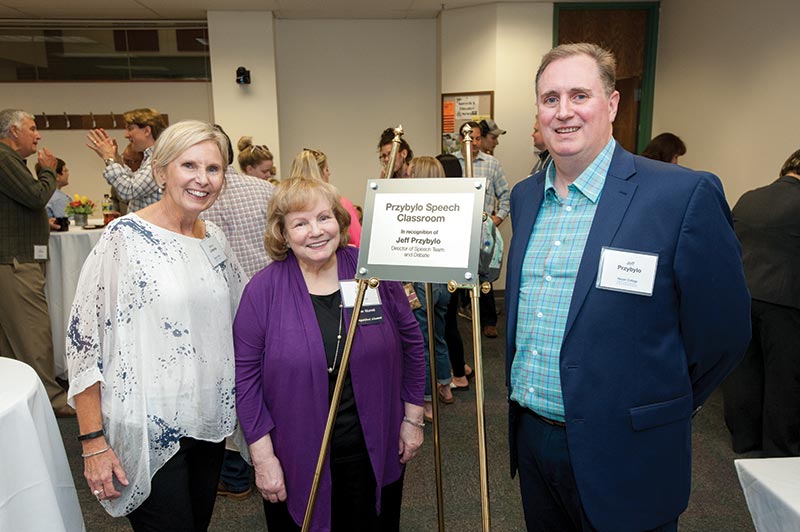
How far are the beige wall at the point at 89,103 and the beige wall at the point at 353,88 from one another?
A: 1.12 metres

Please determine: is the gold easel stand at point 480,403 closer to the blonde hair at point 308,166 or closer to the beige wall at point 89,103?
the blonde hair at point 308,166

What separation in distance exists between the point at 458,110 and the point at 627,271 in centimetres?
511

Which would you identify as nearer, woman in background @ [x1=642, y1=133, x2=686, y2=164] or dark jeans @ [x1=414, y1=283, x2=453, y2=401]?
dark jeans @ [x1=414, y1=283, x2=453, y2=401]

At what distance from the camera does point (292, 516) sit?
1.53 metres

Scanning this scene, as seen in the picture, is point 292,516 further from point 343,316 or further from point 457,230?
point 457,230

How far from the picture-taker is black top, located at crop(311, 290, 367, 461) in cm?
152

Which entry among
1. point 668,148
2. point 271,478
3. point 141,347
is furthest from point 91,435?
point 668,148

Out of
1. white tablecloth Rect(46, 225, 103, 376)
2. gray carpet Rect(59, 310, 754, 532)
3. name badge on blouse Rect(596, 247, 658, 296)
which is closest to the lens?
name badge on blouse Rect(596, 247, 658, 296)

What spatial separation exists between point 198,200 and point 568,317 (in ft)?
3.34

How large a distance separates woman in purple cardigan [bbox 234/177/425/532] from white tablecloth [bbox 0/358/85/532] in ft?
1.59

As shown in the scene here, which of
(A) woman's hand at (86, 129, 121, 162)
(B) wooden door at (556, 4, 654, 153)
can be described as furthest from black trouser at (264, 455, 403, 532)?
(B) wooden door at (556, 4, 654, 153)

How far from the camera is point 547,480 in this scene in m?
1.41

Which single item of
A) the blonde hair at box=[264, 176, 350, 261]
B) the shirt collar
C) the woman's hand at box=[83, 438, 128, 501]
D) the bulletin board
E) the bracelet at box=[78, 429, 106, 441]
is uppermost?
the bulletin board

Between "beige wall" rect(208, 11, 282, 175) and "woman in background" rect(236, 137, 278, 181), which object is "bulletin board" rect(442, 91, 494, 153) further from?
"woman in background" rect(236, 137, 278, 181)
